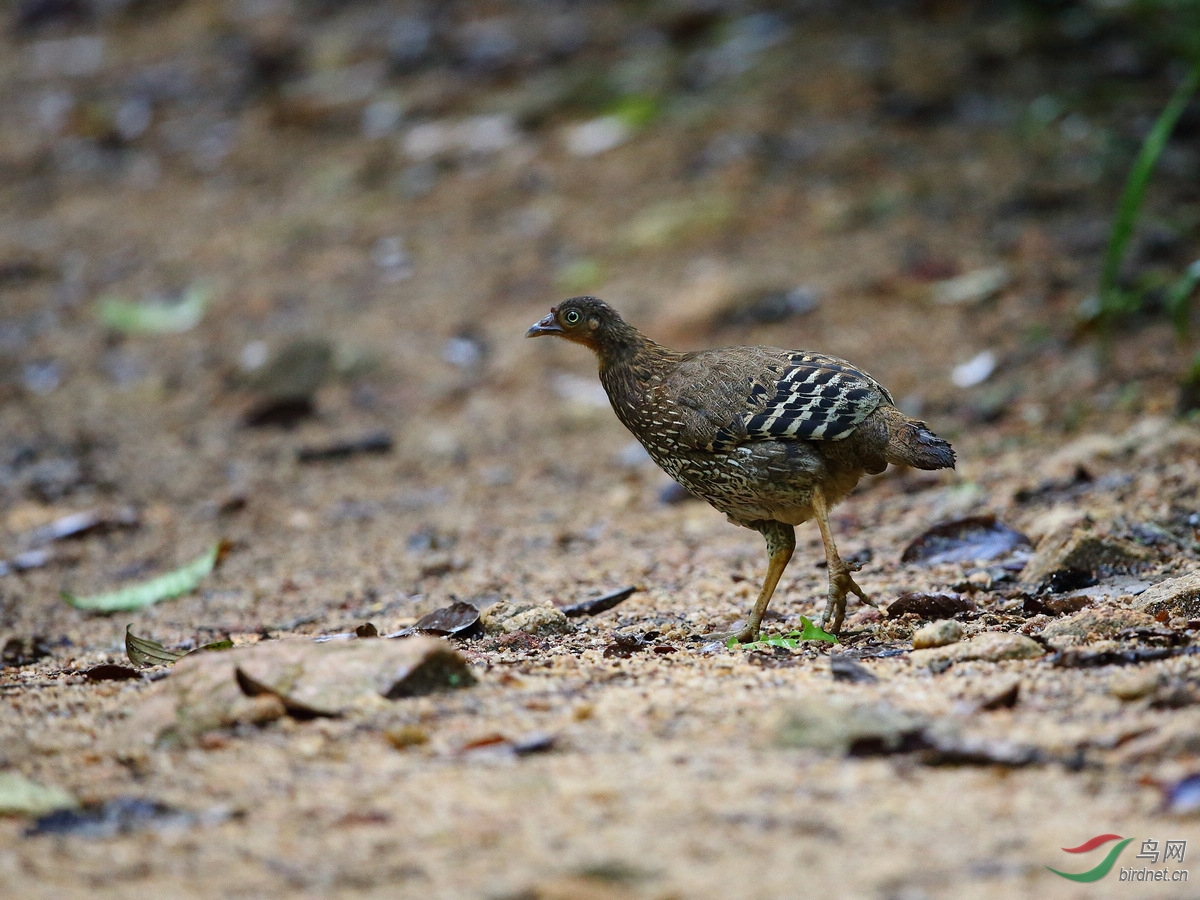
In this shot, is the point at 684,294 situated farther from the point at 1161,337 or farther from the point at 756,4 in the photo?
the point at 756,4

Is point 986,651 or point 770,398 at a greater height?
point 770,398

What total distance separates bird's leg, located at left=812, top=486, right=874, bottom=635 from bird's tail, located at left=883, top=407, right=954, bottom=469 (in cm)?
30

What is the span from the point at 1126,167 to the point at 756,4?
4.85m

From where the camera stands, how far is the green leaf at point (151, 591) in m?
5.53

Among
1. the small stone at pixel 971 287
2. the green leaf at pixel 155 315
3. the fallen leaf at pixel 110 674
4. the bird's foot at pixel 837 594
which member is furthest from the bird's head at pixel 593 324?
the green leaf at pixel 155 315

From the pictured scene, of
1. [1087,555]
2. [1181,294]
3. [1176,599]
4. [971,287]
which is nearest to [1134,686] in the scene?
[1176,599]

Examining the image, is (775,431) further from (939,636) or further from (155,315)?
(155,315)

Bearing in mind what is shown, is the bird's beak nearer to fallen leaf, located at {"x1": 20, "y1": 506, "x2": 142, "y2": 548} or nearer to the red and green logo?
fallen leaf, located at {"x1": 20, "y1": 506, "x2": 142, "y2": 548}

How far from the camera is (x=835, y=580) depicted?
14.2 feet

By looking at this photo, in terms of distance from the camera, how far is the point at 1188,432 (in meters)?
5.89

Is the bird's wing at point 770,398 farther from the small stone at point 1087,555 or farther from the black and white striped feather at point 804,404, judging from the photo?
the small stone at point 1087,555

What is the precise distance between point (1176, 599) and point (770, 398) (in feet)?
4.64

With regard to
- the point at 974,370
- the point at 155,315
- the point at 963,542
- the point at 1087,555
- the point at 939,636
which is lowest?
the point at 974,370

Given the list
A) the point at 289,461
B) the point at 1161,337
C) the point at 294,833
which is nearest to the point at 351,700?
the point at 294,833
